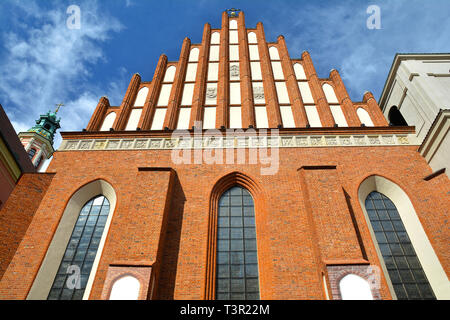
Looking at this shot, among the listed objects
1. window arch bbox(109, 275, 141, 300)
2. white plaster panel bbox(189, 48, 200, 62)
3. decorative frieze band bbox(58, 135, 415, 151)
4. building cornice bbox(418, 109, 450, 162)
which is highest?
white plaster panel bbox(189, 48, 200, 62)

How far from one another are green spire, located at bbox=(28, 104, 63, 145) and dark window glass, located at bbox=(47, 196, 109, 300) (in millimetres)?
27972

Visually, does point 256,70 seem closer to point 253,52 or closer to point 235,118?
point 253,52

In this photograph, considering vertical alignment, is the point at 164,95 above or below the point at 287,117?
above

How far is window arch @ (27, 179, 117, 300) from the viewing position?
6809mm

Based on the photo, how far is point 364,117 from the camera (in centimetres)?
1066

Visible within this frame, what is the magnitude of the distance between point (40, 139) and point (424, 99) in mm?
33870

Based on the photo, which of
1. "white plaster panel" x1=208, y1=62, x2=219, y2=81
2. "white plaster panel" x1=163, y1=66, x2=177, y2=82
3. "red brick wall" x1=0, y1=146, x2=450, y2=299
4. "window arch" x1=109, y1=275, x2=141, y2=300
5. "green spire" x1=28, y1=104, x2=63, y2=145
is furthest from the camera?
"green spire" x1=28, y1=104, x2=63, y2=145

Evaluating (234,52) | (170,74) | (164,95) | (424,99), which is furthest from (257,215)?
(234,52)

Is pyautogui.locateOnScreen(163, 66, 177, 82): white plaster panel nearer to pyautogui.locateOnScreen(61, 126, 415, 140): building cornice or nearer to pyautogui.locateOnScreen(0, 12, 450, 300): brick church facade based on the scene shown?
pyautogui.locateOnScreen(0, 12, 450, 300): brick church facade

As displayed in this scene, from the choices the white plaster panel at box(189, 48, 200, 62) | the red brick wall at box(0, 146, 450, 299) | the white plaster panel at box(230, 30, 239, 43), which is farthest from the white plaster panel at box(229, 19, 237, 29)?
the red brick wall at box(0, 146, 450, 299)

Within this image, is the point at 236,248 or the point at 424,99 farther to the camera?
the point at 424,99

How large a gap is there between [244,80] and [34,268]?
9.49 meters
